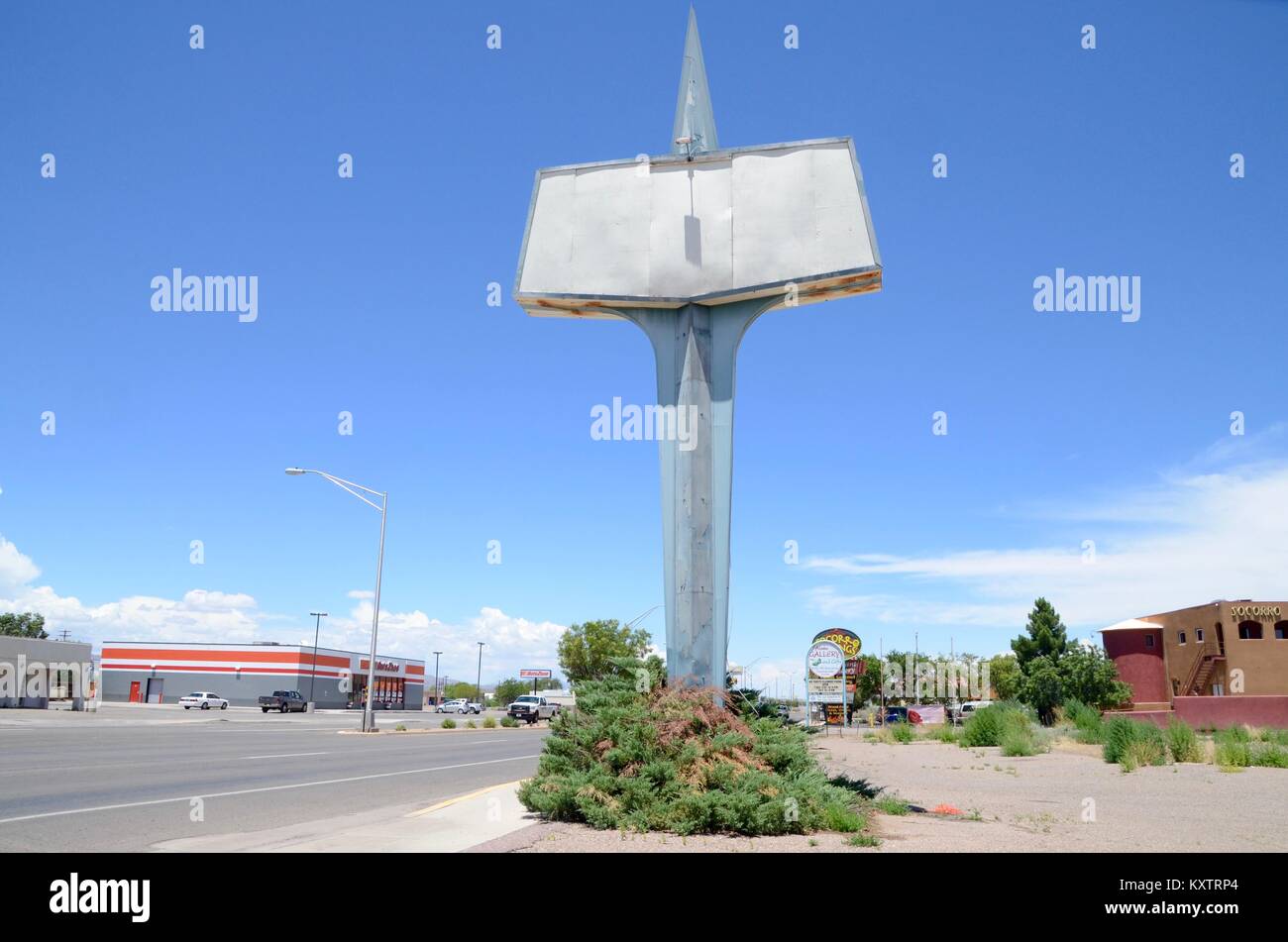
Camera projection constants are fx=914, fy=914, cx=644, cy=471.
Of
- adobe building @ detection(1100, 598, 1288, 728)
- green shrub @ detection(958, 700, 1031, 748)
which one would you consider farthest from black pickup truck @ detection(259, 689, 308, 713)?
adobe building @ detection(1100, 598, 1288, 728)

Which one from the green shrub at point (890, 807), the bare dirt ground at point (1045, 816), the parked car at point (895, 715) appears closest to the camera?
the bare dirt ground at point (1045, 816)

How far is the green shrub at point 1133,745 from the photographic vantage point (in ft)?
64.8

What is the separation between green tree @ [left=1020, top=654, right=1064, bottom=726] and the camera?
46625 mm

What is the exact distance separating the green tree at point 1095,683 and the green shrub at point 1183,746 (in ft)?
88.3

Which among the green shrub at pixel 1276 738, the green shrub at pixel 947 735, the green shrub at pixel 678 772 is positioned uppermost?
the green shrub at pixel 678 772

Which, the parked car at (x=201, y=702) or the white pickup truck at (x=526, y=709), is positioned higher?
the white pickup truck at (x=526, y=709)

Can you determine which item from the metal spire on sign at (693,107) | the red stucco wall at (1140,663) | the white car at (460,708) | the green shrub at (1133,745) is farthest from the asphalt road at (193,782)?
the white car at (460,708)

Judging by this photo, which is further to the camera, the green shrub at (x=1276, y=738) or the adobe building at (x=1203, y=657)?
the adobe building at (x=1203, y=657)

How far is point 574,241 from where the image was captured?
484 inches

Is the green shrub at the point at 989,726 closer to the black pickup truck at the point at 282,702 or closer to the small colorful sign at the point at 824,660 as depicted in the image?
the small colorful sign at the point at 824,660

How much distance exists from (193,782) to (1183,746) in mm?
20014

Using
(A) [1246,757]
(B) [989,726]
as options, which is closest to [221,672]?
(B) [989,726]
